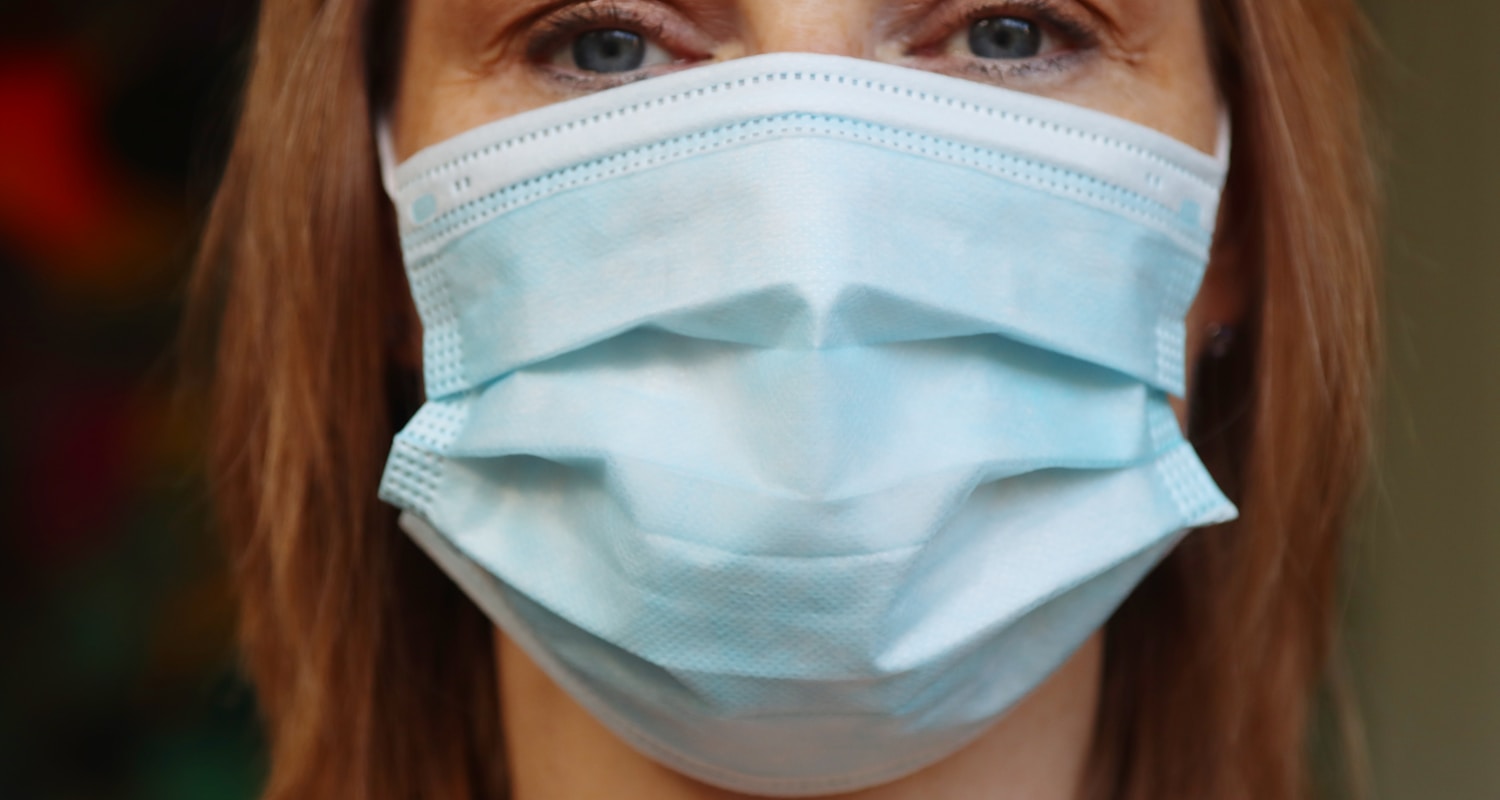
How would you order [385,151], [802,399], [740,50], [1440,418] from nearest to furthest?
1. [802,399]
2. [740,50]
3. [385,151]
4. [1440,418]

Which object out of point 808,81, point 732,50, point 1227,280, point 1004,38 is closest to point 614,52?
point 732,50

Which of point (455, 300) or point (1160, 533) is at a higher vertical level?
point (455, 300)

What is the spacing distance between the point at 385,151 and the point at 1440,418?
5.06 ft

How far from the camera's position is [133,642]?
6.81 feet

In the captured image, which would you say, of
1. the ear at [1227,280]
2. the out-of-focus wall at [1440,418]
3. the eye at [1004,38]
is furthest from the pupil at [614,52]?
the out-of-focus wall at [1440,418]

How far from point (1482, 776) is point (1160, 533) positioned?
118 centimetres

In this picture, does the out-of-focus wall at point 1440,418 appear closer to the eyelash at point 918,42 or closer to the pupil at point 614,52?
the eyelash at point 918,42

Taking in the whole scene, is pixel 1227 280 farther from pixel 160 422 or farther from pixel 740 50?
pixel 160 422

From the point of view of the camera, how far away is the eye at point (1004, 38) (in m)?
1.13

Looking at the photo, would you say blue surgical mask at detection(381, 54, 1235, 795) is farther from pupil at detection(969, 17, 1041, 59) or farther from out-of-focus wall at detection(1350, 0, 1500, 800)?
out-of-focus wall at detection(1350, 0, 1500, 800)

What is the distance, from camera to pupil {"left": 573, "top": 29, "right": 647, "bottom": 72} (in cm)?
115

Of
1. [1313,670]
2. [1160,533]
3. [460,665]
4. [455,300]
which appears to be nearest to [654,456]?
[455,300]

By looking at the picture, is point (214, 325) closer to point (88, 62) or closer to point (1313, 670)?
point (88, 62)

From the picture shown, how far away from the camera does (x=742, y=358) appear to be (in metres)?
0.97
